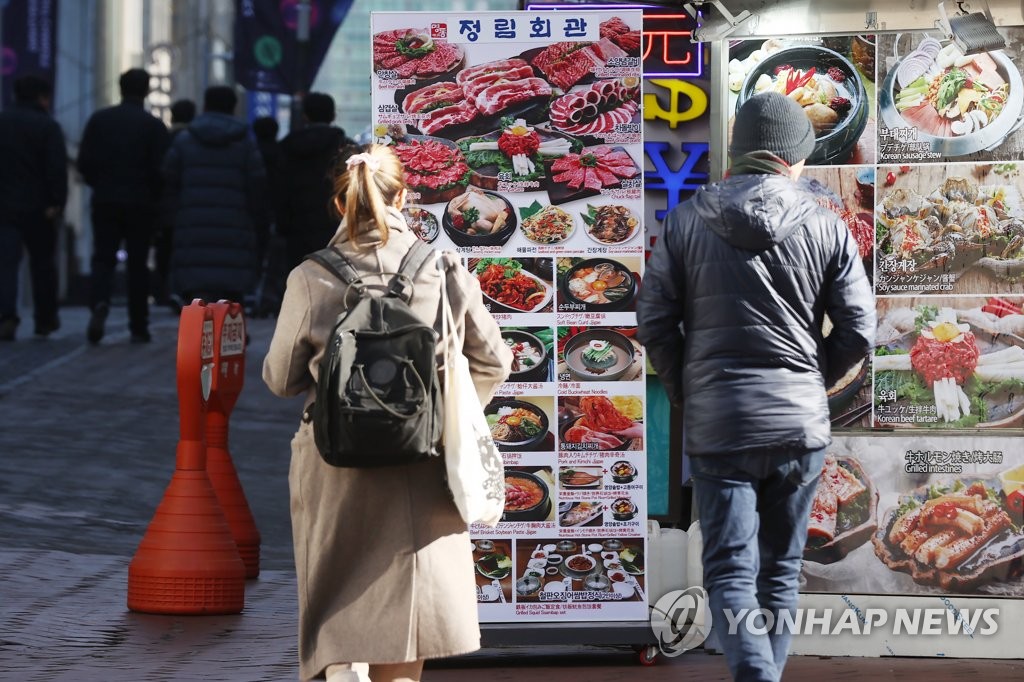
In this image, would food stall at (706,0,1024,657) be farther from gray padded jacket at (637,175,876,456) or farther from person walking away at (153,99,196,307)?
person walking away at (153,99,196,307)

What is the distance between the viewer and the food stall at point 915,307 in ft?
21.4

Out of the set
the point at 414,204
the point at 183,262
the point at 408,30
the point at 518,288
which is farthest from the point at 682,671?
the point at 183,262

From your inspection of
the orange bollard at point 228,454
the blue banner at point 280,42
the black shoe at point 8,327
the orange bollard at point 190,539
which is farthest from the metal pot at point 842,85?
the blue banner at point 280,42

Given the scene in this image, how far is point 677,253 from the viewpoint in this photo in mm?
5227

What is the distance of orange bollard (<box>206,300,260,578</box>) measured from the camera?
803 centimetres

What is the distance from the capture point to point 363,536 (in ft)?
16.6

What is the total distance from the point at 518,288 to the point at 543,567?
97 cm

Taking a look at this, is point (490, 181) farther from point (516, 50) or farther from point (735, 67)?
point (735, 67)

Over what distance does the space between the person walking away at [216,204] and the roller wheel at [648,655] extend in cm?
706

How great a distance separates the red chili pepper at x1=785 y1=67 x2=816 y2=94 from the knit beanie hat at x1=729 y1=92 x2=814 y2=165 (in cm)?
130

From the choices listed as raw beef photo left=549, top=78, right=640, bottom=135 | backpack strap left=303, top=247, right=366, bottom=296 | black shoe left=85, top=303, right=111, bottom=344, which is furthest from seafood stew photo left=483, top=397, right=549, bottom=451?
black shoe left=85, top=303, right=111, bottom=344

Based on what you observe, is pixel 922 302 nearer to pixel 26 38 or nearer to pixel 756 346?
pixel 756 346

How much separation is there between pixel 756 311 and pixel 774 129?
53 cm

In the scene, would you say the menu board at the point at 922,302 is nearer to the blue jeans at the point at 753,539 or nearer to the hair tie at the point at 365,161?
the blue jeans at the point at 753,539
